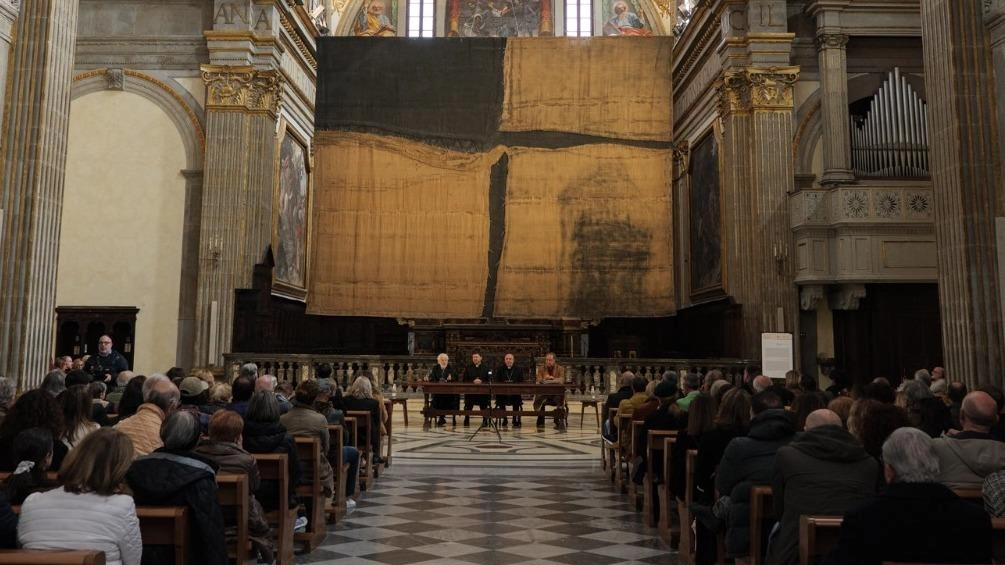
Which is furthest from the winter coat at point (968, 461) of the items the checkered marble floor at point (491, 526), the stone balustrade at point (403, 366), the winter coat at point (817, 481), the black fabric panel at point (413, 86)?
the black fabric panel at point (413, 86)

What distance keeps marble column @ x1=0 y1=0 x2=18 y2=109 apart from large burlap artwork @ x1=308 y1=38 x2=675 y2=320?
9.73 metres

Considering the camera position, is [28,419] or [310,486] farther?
[310,486]

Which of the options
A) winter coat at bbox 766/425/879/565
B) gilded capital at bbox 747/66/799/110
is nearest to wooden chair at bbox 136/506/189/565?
winter coat at bbox 766/425/879/565

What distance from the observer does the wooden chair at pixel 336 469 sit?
6.25 metres

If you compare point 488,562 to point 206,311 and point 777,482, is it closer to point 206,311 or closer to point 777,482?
point 777,482

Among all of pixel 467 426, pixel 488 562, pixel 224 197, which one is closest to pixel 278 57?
pixel 224 197

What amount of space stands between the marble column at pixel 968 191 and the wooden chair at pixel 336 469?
19.6 ft

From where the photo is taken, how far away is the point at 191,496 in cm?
325

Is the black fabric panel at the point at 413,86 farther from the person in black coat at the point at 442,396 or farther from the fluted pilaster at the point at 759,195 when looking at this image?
the person in black coat at the point at 442,396

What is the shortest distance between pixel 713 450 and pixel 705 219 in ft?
43.2

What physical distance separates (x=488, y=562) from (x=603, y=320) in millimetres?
15475

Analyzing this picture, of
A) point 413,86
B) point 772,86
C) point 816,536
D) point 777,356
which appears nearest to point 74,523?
point 816,536

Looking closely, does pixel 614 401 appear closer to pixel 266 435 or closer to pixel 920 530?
pixel 266 435

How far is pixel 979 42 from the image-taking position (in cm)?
842
